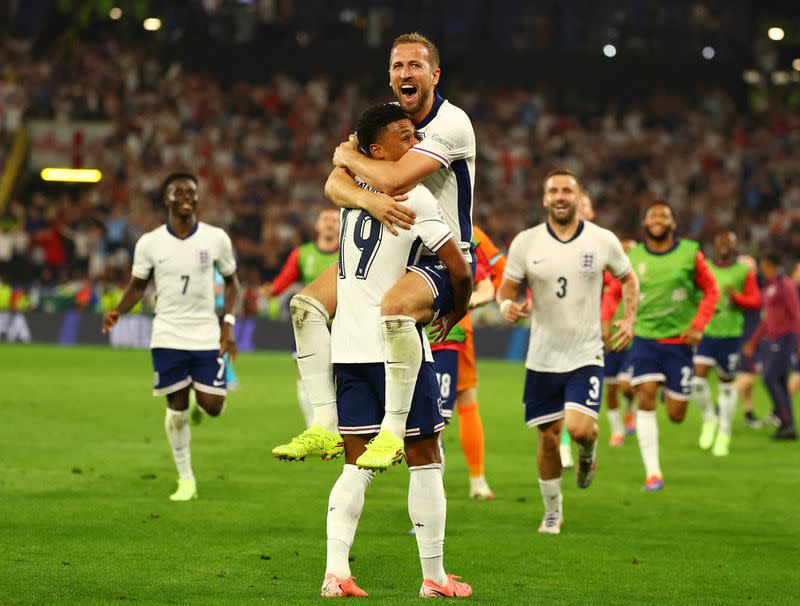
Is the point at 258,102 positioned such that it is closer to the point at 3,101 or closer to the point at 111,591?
the point at 3,101

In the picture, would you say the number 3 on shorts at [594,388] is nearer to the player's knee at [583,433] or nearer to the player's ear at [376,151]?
the player's knee at [583,433]

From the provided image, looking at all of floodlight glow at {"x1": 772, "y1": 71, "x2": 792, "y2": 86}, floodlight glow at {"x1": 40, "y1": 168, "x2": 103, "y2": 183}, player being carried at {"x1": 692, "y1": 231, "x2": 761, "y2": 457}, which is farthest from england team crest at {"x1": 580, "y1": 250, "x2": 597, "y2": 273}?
floodlight glow at {"x1": 772, "y1": 71, "x2": 792, "y2": 86}

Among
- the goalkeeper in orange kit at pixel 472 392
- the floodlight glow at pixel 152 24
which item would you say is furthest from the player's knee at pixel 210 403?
the floodlight glow at pixel 152 24

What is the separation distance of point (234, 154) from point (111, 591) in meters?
30.0

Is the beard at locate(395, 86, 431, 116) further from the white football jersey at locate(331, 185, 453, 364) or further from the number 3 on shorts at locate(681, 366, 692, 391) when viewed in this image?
the number 3 on shorts at locate(681, 366, 692, 391)

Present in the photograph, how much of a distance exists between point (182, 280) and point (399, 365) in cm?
513

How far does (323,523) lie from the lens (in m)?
9.96

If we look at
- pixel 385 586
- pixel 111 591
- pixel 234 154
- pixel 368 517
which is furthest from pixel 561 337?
pixel 234 154

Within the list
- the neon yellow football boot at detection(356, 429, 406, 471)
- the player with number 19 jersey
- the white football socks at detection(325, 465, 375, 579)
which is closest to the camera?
the neon yellow football boot at detection(356, 429, 406, 471)

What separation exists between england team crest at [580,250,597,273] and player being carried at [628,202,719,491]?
2.82 metres

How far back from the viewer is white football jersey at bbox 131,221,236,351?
1129 cm

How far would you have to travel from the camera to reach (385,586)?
7.61 m

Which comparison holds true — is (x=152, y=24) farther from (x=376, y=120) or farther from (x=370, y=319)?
(x=370, y=319)

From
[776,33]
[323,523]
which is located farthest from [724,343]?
[776,33]
